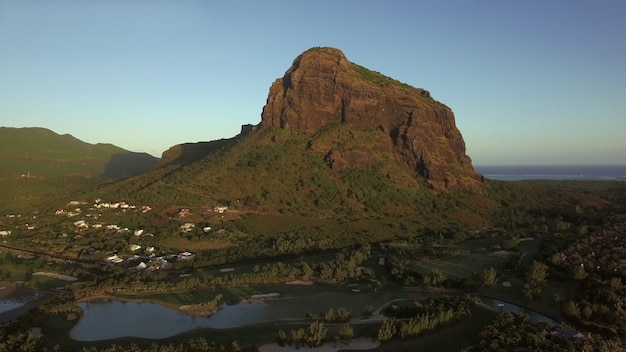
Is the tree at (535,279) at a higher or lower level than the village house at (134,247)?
lower

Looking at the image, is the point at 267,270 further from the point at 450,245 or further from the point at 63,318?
the point at 450,245

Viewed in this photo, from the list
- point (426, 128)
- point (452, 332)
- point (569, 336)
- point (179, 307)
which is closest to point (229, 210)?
point (179, 307)

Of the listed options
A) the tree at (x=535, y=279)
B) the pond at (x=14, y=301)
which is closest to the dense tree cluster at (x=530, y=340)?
the tree at (x=535, y=279)

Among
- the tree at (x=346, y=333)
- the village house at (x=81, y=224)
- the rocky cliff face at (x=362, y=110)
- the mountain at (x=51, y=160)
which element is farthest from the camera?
the mountain at (x=51, y=160)

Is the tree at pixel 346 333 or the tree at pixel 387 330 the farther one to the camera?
the tree at pixel 346 333

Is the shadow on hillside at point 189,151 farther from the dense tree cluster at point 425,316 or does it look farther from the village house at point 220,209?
the dense tree cluster at point 425,316

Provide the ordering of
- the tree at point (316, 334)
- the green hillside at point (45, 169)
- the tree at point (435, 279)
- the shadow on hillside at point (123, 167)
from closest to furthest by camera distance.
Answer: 1. the tree at point (316, 334)
2. the tree at point (435, 279)
3. the green hillside at point (45, 169)
4. the shadow on hillside at point (123, 167)
